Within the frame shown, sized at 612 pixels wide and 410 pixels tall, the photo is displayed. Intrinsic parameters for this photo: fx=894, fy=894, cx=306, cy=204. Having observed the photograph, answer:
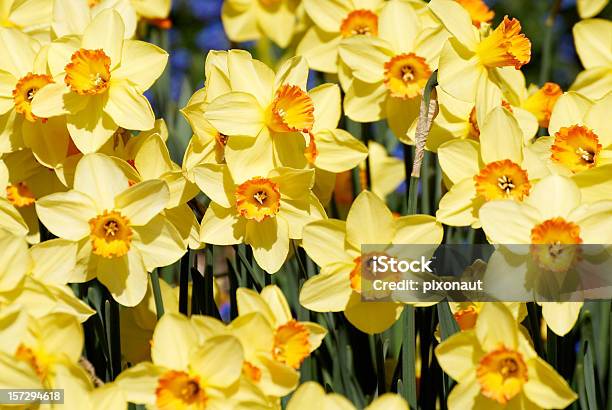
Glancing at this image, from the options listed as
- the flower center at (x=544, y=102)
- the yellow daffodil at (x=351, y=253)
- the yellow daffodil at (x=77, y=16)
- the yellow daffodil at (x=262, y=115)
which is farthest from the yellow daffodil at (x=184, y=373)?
the flower center at (x=544, y=102)

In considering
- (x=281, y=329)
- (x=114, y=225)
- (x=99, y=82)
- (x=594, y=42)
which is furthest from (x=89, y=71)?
(x=594, y=42)

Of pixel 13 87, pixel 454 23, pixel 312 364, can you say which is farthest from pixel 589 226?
pixel 13 87

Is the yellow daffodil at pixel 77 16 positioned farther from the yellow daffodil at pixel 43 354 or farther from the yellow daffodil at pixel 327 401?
the yellow daffodil at pixel 327 401

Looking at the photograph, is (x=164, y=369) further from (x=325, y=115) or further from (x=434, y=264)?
(x=325, y=115)

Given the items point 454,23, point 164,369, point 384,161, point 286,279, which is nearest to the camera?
point 164,369

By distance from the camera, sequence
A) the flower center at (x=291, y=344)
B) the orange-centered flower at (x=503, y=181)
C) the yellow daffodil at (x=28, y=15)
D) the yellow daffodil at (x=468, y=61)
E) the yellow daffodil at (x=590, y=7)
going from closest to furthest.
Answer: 1. the flower center at (x=291, y=344)
2. the orange-centered flower at (x=503, y=181)
3. the yellow daffodil at (x=468, y=61)
4. the yellow daffodil at (x=28, y=15)
5. the yellow daffodil at (x=590, y=7)

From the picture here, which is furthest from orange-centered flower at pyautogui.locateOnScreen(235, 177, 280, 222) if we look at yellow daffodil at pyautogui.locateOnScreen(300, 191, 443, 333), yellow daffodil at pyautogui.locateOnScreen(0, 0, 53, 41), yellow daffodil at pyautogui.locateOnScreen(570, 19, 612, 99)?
yellow daffodil at pyautogui.locateOnScreen(570, 19, 612, 99)
